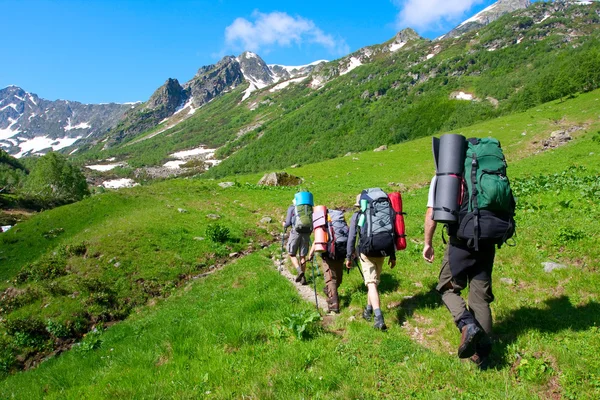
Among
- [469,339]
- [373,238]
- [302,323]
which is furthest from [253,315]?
[469,339]

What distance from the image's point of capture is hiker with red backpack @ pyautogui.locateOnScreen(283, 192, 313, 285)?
10469mm

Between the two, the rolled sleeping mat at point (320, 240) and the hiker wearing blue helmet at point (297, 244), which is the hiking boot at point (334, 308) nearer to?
the rolled sleeping mat at point (320, 240)

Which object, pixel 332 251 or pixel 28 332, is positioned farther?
pixel 28 332

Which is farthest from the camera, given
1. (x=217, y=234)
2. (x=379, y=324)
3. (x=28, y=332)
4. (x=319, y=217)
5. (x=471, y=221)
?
(x=217, y=234)

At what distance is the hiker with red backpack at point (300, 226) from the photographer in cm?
1047

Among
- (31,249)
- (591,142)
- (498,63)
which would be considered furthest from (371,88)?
(31,249)

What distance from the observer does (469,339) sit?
464 centimetres

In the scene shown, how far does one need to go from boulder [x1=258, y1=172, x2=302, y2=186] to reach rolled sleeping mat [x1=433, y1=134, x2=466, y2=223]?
92.5ft

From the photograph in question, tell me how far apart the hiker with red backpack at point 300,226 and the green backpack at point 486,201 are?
6.03 m

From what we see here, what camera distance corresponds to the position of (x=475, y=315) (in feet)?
16.8

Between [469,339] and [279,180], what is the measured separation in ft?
97.3

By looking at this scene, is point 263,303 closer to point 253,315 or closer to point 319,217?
point 253,315

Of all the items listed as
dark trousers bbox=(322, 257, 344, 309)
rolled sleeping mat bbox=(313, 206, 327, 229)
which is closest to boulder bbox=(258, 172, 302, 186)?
rolled sleeping mat bbox=(313, 206, 327, 229)

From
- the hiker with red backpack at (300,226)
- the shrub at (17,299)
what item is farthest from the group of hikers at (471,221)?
the shrub at (17,299)
